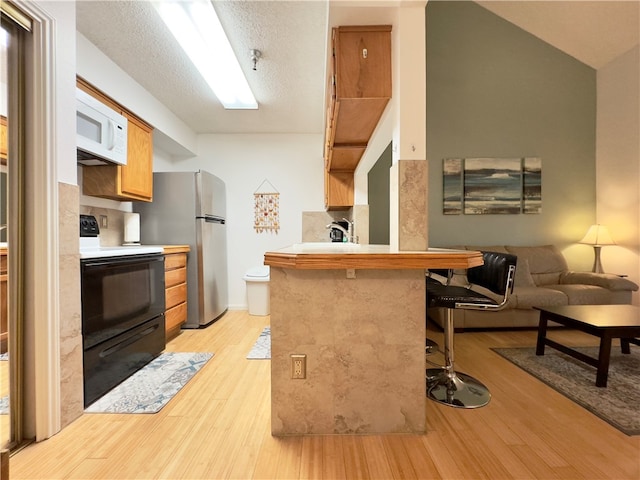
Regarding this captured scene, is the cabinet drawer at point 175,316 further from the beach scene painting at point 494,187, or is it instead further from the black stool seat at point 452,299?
the beach scene painting at point 494,187

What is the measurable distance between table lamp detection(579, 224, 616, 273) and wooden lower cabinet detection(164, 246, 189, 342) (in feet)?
15.0

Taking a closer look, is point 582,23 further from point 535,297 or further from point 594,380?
point 594,380

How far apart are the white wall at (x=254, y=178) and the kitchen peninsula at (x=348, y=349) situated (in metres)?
2.93

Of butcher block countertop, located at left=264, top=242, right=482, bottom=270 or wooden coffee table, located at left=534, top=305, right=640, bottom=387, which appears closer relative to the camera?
butcher block countertop, located at left=264, top=242, right=482, bottom=270

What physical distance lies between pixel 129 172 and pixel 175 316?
1.40m

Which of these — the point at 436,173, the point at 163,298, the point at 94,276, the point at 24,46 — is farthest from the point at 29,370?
the point at 436,173

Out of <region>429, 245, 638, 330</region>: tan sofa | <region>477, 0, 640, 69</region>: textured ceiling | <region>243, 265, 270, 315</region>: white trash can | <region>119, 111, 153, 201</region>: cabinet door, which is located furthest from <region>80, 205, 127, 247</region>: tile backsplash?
<region>477, 0, 640, 69</region>: textured ceiling

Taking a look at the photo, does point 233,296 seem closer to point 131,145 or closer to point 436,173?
point 131,145

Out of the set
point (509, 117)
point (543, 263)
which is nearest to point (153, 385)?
point (543, 263)

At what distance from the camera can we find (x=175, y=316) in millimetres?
3014

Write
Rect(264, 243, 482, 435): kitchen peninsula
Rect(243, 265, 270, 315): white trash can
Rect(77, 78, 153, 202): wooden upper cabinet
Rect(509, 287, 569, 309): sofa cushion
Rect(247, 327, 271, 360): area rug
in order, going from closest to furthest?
Rect(264, 243, 482, 435): kitchen peninsula
Rect(247, 327, 271, 360): area rug
Rect(77, 78, 153, 202): wooden upper cabinet
Rect(509, 287, 569, 309): sofa cushion
Rect(243, 265, 270, 315): white trash can

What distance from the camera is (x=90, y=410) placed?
5.58 ft

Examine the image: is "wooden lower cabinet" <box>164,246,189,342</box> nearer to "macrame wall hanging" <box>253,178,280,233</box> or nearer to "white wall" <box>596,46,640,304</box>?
"macrame wall hanging" <box>253,178,280,233</box>

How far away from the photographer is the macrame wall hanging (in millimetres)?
4289
